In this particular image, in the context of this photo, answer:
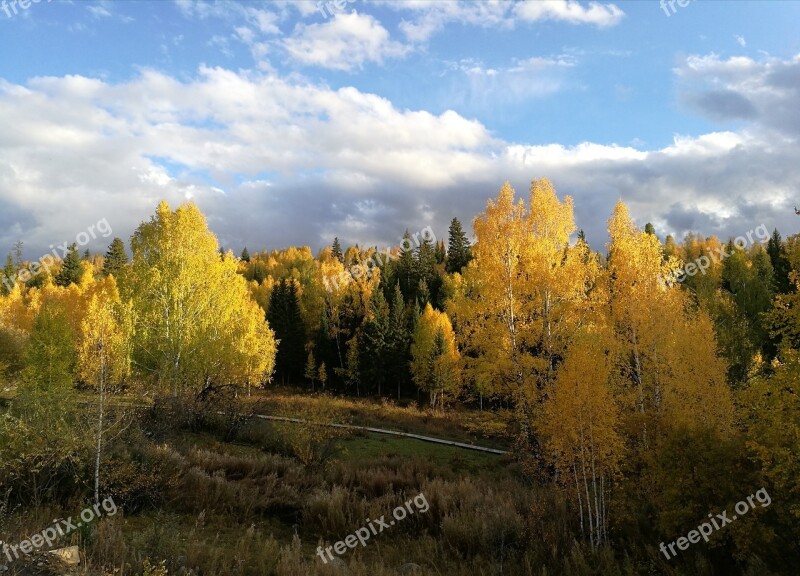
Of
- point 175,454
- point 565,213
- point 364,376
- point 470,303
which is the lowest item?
point 364,376

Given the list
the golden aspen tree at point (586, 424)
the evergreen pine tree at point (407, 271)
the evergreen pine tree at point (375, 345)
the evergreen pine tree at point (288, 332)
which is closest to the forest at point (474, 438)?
the golden aspen tree at point (586, 424)

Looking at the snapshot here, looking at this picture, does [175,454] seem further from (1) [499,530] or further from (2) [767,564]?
(2) [767,564]

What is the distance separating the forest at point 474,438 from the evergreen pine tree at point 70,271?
5554 cm

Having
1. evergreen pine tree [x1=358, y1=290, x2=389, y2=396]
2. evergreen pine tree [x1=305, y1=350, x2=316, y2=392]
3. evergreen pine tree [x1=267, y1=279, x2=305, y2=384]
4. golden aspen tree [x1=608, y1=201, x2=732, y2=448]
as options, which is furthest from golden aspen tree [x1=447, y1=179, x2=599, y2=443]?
evergreen pine tree [x1=267, y1=279, x2=305, y2=384]

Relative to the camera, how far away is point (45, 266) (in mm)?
88438

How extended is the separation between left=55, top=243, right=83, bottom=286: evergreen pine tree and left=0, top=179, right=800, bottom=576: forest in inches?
2186

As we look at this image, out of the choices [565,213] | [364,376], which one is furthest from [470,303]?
[364,376]

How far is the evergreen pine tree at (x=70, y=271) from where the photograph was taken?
248 feet

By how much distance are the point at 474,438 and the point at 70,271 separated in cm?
7688

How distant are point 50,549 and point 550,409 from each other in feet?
34.6

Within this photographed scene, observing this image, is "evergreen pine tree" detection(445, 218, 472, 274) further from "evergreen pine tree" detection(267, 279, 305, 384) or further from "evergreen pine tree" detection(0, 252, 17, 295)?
"evergreen pine tree" detection(0, 252, 17, 295)

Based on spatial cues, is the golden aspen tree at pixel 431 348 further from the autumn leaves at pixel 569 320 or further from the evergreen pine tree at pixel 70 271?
the evergreen pine tree at pixel 70 271

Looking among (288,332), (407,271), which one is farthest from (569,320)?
(407,271)

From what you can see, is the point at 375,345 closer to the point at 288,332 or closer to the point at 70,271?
the point at 288,332
